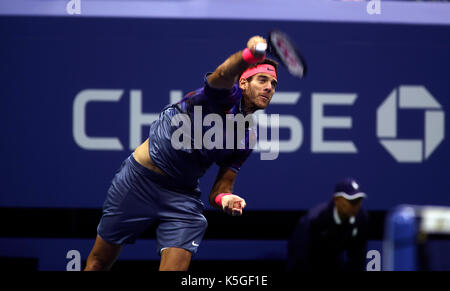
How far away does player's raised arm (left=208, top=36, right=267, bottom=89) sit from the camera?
2.31m

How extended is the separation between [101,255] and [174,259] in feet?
1.58

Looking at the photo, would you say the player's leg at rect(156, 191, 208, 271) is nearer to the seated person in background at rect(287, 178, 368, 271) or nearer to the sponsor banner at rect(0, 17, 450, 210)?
the seated person in background at rect(287, 178, 368, 271)

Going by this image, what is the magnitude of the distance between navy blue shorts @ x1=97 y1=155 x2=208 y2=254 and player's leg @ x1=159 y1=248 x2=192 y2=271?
4 cm

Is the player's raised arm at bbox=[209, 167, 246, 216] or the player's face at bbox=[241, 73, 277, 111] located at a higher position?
the player's face at bbox=[241, 73, 277, 111]

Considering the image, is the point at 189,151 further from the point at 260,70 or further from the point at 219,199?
the point at 260,70

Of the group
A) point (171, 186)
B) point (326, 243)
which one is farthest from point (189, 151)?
point (326, 243)

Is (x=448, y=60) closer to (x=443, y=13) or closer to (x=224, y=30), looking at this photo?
(x=443, y=13)

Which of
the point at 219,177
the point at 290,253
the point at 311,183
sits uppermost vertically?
the point at 311,183

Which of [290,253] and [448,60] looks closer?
[290,253]

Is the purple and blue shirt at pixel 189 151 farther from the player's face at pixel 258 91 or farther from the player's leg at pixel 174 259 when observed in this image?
the player's leg at pixel 174 259

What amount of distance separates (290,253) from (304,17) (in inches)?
75.5

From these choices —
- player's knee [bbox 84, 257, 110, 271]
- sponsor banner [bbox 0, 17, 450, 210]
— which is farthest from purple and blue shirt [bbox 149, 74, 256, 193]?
sponsor banner [bbox 0, 17, 450, 210]

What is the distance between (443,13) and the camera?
4.46 meters
